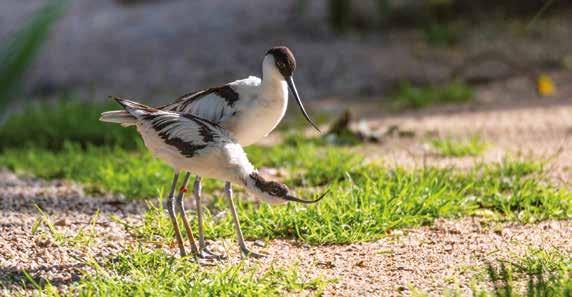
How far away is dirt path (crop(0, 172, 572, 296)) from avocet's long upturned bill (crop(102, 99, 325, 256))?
1.17 ft

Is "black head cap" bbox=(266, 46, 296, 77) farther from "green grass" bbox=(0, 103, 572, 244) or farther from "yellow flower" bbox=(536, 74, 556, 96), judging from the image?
"yellow flower" bbox=(536, 74, 556, 96)

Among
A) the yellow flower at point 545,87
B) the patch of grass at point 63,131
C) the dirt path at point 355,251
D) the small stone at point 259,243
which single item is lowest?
the patch of grass at point 63,131

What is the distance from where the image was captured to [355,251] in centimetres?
400

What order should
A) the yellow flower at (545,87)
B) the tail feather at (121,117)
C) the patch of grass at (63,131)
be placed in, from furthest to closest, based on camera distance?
the yellow flower at (545,87) → the patch of grass at (63,131) → the tail feather at (121,117)

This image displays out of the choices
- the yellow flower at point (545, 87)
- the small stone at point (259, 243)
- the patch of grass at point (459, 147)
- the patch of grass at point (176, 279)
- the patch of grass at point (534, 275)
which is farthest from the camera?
the yellow flower at point (545, 87)

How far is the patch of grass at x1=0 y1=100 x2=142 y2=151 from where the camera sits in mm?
6719

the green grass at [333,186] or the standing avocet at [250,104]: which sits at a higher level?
the standing avocet at [250,104]

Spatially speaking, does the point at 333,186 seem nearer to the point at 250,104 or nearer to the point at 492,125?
the point at 250,104

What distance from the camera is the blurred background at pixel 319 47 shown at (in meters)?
9.05

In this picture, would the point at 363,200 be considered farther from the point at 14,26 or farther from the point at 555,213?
the point at 14,26

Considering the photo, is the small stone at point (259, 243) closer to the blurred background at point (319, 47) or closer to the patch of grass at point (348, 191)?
the patch of grass at point (348, 191)

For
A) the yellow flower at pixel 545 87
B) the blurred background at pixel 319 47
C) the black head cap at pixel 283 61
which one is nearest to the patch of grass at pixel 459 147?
the yellow flower at pixel 545 87

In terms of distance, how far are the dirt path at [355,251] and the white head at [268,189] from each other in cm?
32

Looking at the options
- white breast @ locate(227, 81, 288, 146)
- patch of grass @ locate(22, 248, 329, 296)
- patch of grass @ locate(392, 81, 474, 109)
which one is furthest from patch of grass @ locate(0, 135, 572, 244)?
patch of grass @ locate(392, 81, 474, 109)
